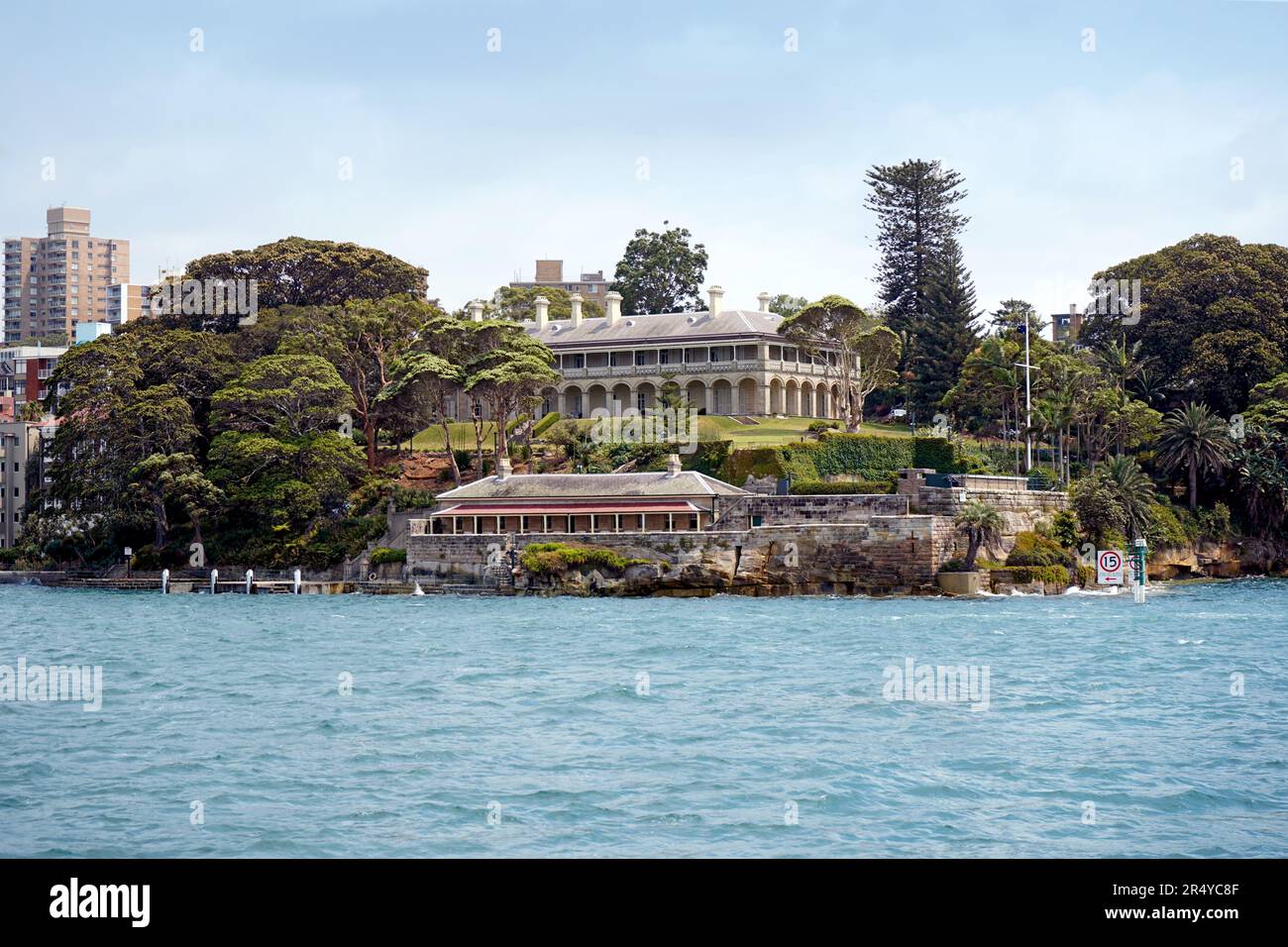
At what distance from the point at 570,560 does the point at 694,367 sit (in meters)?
31.9

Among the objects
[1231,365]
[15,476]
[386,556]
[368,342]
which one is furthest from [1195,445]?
[15,476]

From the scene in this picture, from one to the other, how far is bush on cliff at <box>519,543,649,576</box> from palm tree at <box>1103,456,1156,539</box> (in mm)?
21972

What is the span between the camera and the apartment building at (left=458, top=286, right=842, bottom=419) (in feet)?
293

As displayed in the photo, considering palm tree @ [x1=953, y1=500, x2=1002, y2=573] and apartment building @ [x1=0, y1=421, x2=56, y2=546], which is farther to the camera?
apartment building @ [x1=0, y1=421, x2=56, y2=546]

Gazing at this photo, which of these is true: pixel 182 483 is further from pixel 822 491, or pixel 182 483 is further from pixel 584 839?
pixel 584 839

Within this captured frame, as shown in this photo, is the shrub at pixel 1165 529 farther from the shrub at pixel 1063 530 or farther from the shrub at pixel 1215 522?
the shrub at pixel 1063 530

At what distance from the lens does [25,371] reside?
136000mm

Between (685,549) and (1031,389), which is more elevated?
(1031,389)

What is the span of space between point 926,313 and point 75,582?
55.7m

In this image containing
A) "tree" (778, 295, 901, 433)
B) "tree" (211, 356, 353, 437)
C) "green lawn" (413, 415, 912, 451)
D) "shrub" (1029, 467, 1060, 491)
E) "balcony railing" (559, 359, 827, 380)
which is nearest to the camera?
"shrub" (1029, 467, 1060, 491)

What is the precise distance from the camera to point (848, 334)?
262 feet

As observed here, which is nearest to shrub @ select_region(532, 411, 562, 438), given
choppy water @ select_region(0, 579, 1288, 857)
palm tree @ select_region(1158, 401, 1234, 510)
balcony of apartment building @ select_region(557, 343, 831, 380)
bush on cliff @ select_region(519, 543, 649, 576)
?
balcony of apartment building @ select_region(557, 343, 831, 380)

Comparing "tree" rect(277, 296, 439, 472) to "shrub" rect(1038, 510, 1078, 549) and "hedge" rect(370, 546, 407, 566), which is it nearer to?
"hedge" rect(370, 546, 407, 566)
